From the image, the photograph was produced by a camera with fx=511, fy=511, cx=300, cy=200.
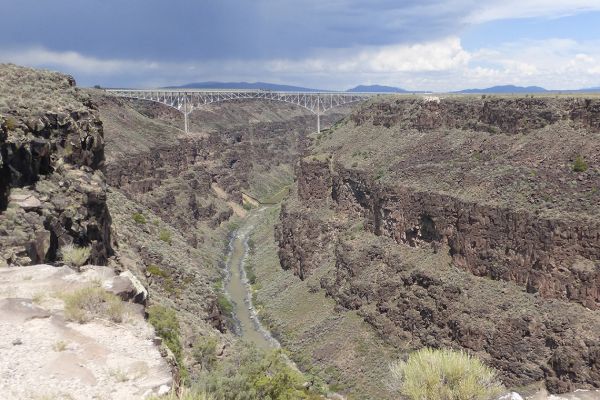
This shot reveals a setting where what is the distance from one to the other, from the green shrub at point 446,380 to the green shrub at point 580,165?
30405 millimetres

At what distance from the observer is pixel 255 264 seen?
7538 cm

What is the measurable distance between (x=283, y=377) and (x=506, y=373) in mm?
23157

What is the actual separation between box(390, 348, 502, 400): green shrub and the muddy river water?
69.6ft

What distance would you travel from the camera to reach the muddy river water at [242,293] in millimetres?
52250

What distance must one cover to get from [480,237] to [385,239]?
486 inches

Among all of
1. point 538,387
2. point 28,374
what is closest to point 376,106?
point 538,387

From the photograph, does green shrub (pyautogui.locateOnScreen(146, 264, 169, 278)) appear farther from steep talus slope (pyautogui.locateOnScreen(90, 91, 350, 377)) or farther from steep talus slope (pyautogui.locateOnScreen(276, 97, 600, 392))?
steep talus slope (pyautogui.locateOnScreen(276, 97, 600, 392))

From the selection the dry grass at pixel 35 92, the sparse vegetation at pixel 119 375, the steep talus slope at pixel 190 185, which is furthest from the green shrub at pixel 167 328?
the dry grass at pixel 35 92

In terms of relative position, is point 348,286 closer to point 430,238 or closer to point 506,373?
point 430,238

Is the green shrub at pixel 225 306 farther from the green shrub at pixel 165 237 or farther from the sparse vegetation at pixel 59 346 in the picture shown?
the sparse vegetation at pixel 59 346

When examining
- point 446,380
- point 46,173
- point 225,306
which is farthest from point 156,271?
point 446,380

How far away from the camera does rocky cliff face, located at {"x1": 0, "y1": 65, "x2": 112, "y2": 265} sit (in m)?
18.1

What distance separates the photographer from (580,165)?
39344 mm

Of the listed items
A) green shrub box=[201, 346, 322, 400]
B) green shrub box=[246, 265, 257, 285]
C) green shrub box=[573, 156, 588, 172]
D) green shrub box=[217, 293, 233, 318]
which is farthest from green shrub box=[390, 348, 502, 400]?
green shrub box=[246, 265, 257, 285]
